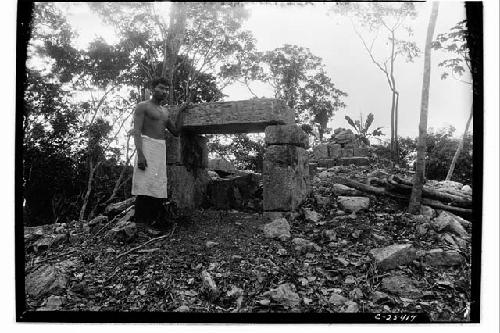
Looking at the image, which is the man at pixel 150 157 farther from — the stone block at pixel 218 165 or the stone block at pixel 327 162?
the stone block at pixel 327 162

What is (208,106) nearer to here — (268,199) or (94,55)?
(268,199)

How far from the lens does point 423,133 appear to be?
3990 mm

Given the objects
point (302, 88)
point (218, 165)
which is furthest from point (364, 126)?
point (218, 165)

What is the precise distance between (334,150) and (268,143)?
6.16 meters

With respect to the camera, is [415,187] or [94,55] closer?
[415,187]

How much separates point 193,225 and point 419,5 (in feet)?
10.7

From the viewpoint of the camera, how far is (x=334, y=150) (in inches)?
396

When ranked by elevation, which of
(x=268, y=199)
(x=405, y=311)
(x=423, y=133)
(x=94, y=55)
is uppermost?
(x=94, y=55)

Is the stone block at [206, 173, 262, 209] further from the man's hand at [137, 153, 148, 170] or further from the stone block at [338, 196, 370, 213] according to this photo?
the man's hand at [137, 153, 148, 170]

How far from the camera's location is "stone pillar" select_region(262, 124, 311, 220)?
4227 mm

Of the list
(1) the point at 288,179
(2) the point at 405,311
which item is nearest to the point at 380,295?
(2) the point at 405,311

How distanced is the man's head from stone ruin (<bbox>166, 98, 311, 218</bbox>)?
2.02 feet

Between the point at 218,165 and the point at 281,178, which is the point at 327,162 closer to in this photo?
the point at 218,165

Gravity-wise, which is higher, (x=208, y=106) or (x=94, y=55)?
(x=94, y=55)
